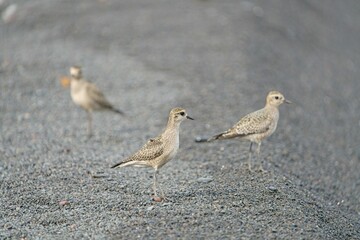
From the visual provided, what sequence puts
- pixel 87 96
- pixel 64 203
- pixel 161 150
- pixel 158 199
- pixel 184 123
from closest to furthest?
1. pixel 161 150
2. pixel 158 199
3. pixel 64 203
4. pixel 87 96
5. pixel 184 123

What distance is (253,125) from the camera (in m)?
10.1

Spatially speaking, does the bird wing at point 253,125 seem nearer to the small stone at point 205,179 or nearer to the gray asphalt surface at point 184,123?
the gray asphalt surface at point 184,123

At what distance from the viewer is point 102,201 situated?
9.15 m

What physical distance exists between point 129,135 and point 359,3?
2092 cm

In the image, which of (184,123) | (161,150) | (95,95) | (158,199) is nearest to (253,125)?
(161,150)

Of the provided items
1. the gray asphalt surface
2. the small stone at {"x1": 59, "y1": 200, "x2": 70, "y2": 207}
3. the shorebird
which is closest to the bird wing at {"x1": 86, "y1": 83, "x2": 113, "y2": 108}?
the gray asphalt surface

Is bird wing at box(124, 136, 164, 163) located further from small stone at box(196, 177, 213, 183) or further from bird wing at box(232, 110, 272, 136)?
bird wing at box(232, 110, 272, 136)

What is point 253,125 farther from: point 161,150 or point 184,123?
point 184,123

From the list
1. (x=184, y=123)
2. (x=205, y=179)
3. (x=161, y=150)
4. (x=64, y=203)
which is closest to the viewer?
(x=161, y=150)

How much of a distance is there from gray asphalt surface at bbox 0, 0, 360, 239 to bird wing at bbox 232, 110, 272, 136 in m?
0.64

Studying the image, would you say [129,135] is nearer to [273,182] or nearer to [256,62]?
[273,182]

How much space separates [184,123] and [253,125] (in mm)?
3384

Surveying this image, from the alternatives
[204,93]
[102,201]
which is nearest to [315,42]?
[204,93]

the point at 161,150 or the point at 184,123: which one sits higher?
the point at 161,150
